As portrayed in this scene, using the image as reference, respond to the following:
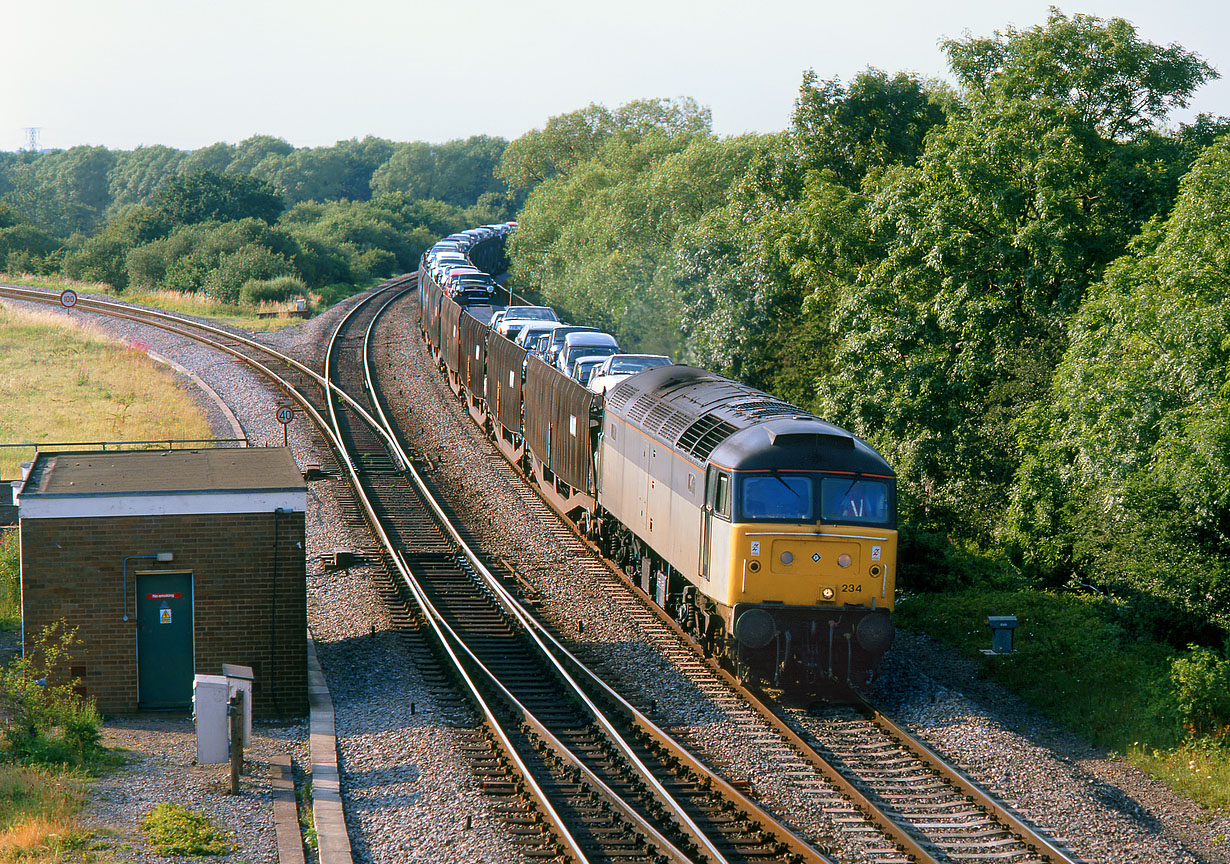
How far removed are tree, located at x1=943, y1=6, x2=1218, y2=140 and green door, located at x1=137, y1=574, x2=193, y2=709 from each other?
1857cm

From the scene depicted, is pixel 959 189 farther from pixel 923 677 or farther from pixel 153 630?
pixel 153 630

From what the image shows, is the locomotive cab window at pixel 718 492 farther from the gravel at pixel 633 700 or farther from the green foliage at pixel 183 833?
the green foliage at pixel 183 833

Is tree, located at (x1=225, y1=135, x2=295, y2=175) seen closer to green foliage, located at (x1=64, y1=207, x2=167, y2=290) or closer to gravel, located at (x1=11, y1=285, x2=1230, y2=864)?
green foliage, located at (x1=64, y1=207, x2=167, y2=290)

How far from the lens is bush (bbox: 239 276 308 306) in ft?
179

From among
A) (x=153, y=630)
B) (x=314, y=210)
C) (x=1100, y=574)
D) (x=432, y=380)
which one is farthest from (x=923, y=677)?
(x=314, y=210)

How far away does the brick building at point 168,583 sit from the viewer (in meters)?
13.6

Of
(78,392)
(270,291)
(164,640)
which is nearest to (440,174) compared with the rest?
(270,291)

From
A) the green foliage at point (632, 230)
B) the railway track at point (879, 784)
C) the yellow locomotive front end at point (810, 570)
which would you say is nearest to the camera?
the railway track at point (879, 784)

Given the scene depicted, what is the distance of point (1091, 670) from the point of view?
50.9 feet

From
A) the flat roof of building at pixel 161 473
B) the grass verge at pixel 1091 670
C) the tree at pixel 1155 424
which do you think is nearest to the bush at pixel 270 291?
the flat roof of building at pixel 161 473

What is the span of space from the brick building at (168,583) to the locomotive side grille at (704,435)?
5.11 m

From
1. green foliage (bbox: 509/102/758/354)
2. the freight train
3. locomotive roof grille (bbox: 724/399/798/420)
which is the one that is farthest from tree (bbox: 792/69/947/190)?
locomotive roof grille (bbox: 724/399/798/420)

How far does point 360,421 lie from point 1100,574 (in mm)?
20153

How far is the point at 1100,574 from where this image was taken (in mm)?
18141
